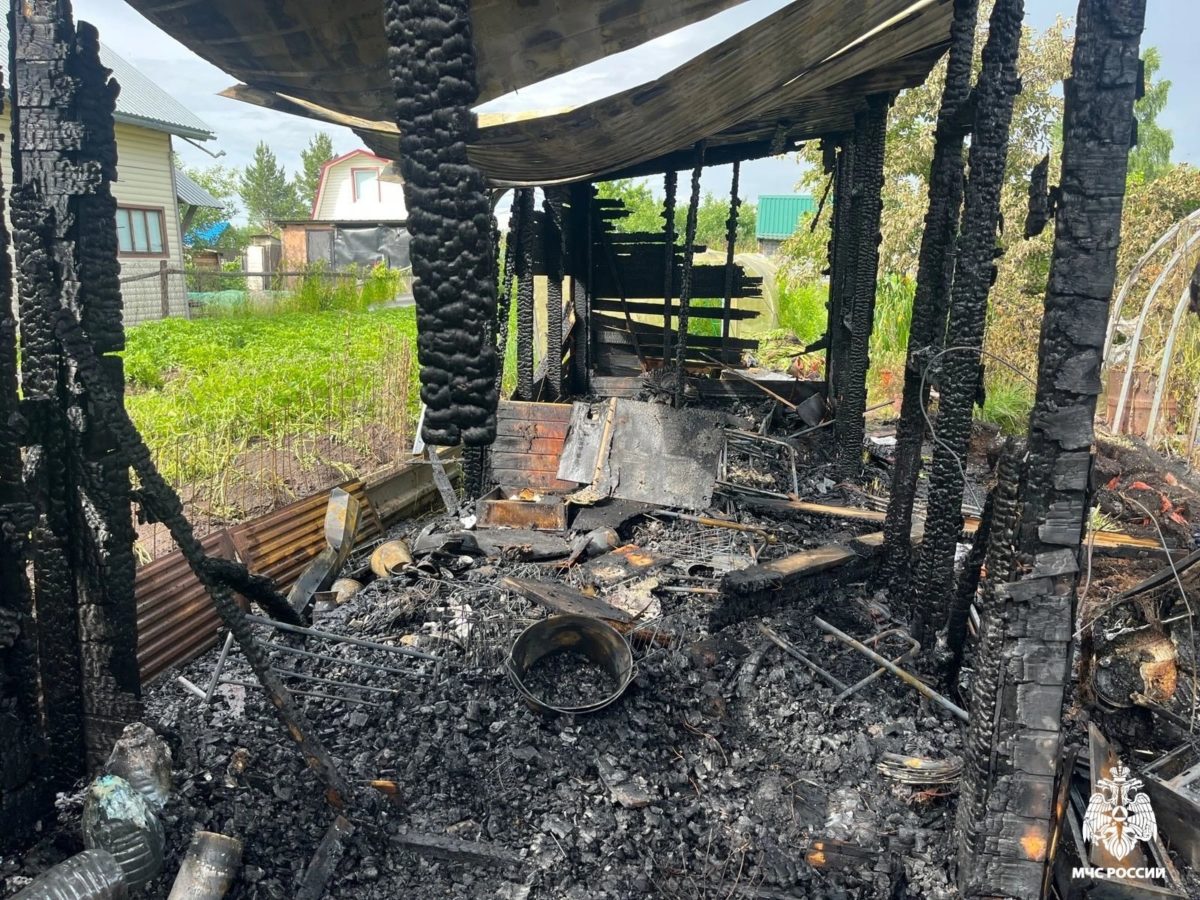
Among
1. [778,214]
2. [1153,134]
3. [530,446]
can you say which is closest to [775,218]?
[778,214]

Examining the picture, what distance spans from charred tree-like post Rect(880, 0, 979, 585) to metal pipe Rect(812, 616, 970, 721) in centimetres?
105

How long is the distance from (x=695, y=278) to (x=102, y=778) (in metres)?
8.69

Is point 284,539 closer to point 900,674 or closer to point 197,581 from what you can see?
point 197,581

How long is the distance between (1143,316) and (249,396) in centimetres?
915

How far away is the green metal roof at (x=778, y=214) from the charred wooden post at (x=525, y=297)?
3484 centimetres

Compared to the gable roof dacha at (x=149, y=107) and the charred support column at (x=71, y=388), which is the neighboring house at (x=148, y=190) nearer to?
the gable roof dacha at (x=149, y=107)

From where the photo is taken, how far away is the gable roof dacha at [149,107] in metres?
14.6

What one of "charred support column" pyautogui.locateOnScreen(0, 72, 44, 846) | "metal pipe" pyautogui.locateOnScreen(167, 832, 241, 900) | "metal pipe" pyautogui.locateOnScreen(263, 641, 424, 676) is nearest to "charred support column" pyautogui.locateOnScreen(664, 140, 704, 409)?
"metal pipe" pyautogui.locateOnScreen(263, 641, 424, 676)

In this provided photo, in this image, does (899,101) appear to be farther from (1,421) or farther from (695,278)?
(1,421)

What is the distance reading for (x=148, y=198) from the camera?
15.8 meters

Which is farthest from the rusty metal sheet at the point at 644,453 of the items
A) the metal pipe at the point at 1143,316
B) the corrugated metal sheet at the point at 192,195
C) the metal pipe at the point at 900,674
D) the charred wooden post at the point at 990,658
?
the corrugated metal sheet at the point at 192,195

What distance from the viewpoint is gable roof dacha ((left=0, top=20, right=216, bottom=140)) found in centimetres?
1458

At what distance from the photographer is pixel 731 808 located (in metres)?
3.32

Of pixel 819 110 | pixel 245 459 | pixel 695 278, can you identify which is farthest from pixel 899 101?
pixel 245 459
